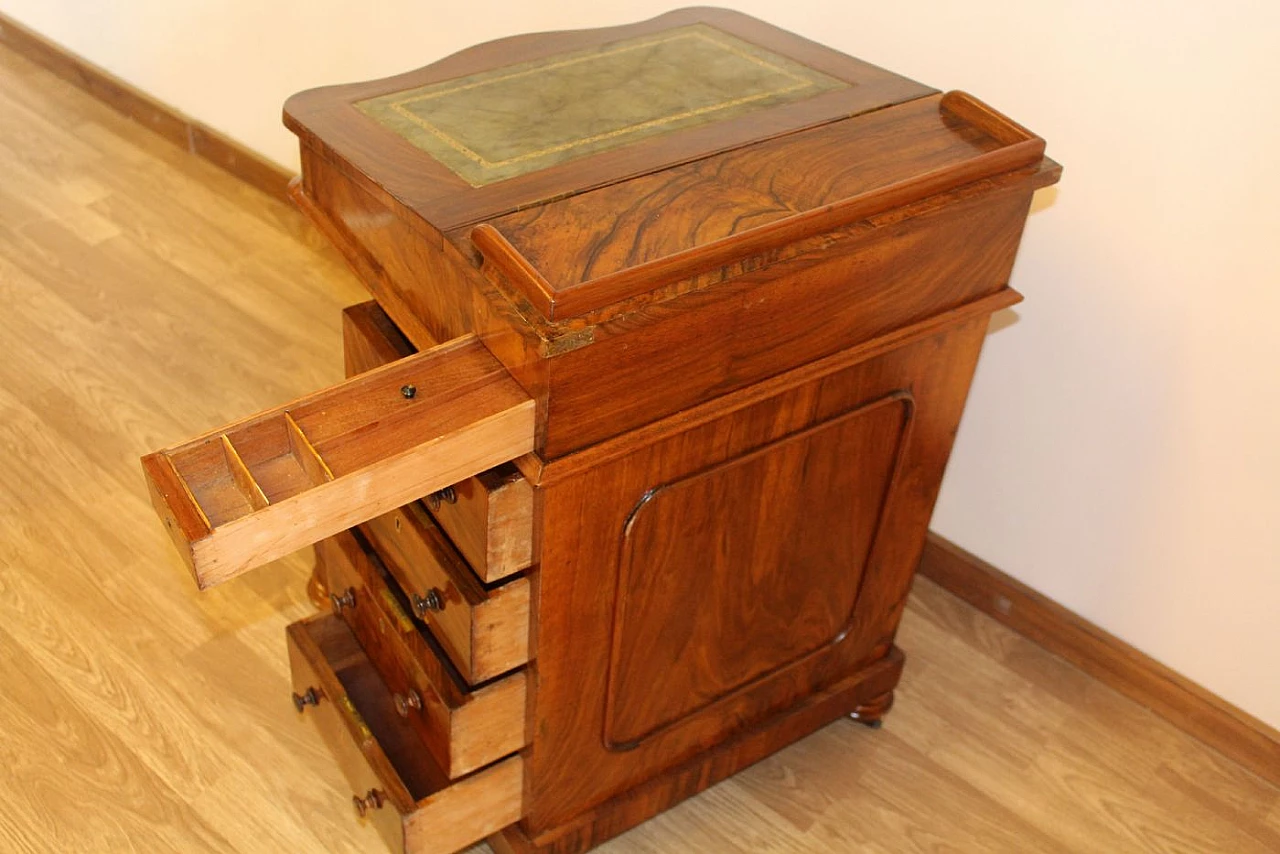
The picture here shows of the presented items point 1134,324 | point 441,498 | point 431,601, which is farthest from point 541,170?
point 1134,324

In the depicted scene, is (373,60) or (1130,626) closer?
(1130,626)

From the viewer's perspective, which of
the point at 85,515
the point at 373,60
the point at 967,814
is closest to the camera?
the point at 967,814

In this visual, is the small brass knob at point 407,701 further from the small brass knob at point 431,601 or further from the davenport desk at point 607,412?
the small brass knob at point 431,601

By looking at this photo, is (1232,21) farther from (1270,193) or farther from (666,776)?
(666,776)

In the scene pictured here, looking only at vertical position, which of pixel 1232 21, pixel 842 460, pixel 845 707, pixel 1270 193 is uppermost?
pixel 1232 21

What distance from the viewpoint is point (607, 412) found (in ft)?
3.37

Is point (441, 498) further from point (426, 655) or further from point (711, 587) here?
point (711, 587)

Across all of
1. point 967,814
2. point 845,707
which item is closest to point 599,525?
point 845,707

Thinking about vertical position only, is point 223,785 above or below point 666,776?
below

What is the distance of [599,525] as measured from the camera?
1.12 metres

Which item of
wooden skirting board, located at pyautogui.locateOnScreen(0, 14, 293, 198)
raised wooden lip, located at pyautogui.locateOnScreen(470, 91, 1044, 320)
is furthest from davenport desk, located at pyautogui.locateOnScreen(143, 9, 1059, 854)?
wooden skirting board, located at pyautogui.locateOnScreen(0, 14, 293, 198)

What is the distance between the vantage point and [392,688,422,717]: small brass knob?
1.28m

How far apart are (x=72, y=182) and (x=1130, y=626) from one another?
2171 mm

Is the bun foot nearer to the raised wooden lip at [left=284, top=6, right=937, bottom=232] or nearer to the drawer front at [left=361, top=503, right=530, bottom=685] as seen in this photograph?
the drawer front at [left=361, top=503, right=530, bottom=685]
